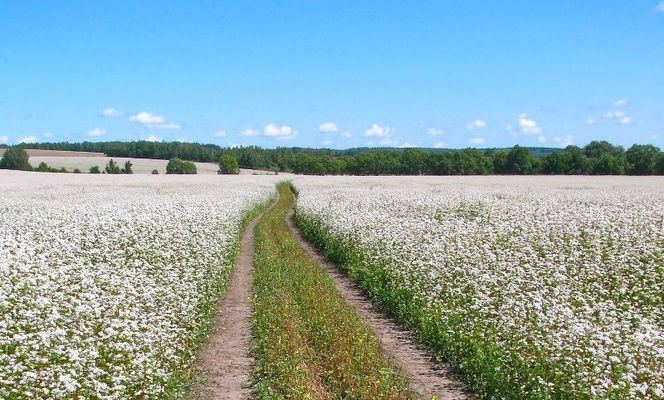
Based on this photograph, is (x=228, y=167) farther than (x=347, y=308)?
Yes

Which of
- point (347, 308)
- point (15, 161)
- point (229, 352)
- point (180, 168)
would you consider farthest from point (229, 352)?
point (180, 168)

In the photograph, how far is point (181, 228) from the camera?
17938 mm

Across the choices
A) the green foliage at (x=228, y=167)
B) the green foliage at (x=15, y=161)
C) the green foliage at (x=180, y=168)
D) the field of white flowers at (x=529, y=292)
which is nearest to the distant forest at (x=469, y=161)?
the green foliage at (x=228, y=167)

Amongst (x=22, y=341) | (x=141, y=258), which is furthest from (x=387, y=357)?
(x=141, y=258)

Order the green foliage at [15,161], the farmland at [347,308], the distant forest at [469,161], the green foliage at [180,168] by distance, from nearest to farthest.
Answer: the farmland at [347,308] → the distant forest at [469,161] → the green foliage at [15,161] → the green foliage at [180,168]

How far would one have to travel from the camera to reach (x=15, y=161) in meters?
102

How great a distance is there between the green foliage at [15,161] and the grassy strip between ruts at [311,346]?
98971 mm

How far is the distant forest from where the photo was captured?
97.8 m

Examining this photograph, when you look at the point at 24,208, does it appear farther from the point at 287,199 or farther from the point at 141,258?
the point at 287,199

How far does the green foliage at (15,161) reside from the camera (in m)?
102

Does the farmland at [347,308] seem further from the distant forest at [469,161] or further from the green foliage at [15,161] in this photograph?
the green foliage at [15,161]

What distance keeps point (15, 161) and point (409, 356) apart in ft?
348

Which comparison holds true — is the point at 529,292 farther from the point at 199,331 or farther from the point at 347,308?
the point at 199,331

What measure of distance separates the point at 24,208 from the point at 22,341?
829 inches
